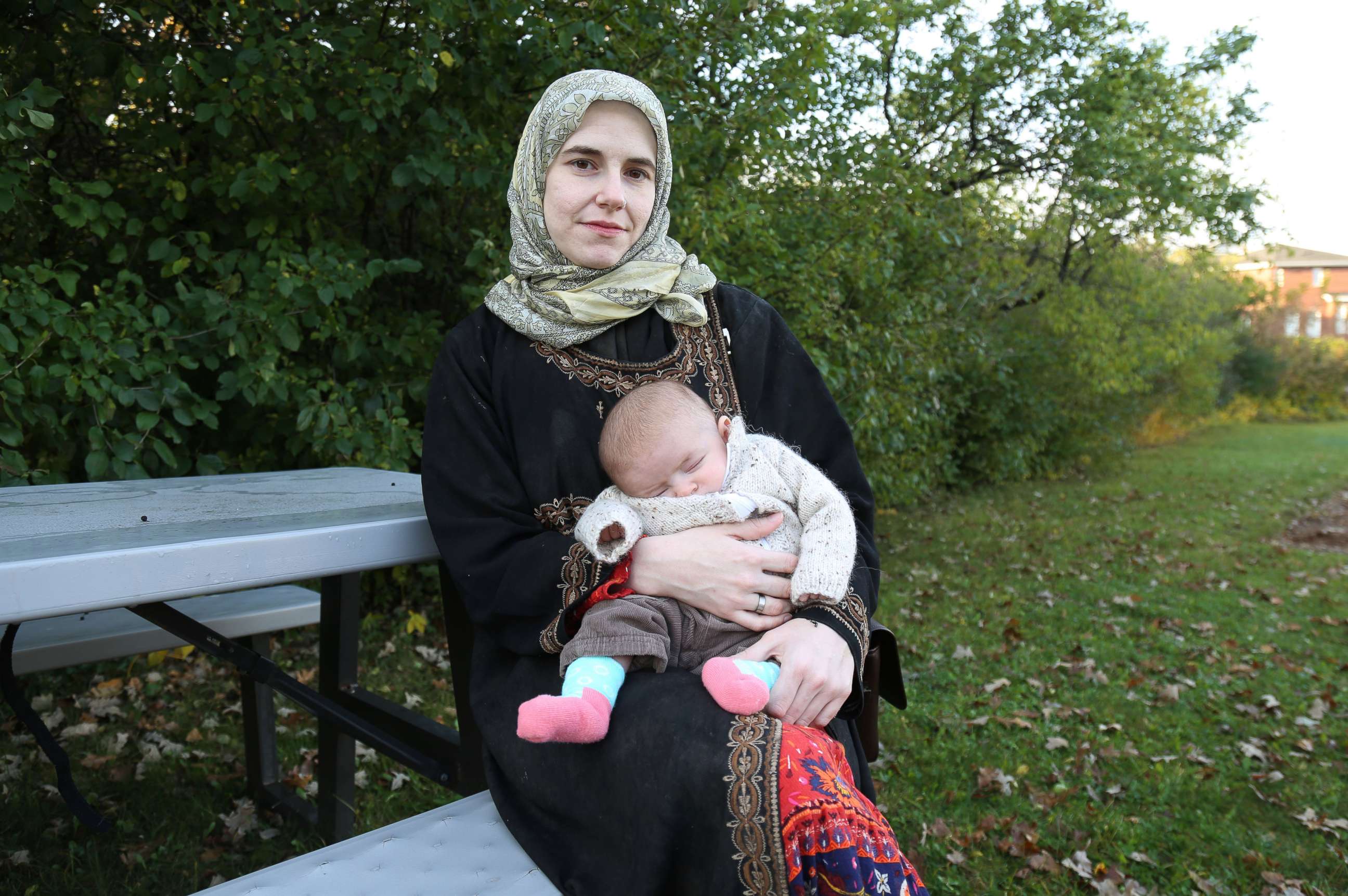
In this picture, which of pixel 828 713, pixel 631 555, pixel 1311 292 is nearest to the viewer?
pixel 828 713

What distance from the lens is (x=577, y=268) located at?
6.79ft

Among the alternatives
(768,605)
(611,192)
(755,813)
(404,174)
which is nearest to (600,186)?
(611,192)

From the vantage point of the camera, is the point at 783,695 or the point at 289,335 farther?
the point at 289,335

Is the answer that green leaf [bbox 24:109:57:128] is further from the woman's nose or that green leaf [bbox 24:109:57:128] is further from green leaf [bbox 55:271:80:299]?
the woman's nose

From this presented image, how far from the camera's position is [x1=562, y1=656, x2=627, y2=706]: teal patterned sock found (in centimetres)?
155

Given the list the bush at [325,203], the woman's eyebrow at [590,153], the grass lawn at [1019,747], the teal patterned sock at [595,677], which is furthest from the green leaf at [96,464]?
the teal patterned sock at [595,677]

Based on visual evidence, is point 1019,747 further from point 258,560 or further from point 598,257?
point 258,560

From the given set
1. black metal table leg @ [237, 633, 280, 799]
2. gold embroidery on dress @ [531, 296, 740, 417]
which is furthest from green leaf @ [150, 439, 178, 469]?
gold embroidery on dress @ [531, 296, 740, 417]

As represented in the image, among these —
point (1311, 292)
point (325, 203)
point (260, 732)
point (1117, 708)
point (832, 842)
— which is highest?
point (1311, 292)

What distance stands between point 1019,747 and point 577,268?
3.16 m

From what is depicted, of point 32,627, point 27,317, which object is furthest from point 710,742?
point 27,317

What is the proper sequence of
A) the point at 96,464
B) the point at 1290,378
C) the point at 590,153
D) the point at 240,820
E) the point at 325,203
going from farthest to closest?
1. the point at 1290,378
2. the point at 325,203
3. the point at 96,464
4. the point at 240,820
5. the point at 590,153

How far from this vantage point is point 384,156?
4277 millimetres

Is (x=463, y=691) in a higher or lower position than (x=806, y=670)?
lower
